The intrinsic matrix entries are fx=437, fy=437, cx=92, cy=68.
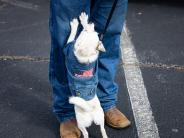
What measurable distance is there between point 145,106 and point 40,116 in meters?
0.92

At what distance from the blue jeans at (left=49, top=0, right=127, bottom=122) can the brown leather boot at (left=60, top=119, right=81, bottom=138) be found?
46 mm

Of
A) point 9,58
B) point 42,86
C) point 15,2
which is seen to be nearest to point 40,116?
point 42,86

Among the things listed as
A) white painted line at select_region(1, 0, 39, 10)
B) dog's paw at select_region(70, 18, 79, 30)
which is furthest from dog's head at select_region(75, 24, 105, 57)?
white painted line at select_region(1, 0, 39, 10)

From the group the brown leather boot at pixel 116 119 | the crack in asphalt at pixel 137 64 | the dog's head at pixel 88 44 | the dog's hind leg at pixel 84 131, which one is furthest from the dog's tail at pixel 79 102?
the crack in asphalt at pixel 137 64

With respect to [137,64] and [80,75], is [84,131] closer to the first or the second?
[80,75]

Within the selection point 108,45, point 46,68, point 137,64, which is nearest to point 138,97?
point 137,64

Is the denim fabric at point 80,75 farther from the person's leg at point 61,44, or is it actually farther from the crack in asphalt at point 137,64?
the crack in asphalt at point 137,64

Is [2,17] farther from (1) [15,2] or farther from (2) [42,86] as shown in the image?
(2) [42,86]

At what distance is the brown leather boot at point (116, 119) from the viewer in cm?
353

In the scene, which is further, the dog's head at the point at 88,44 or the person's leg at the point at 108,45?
the person's leg at the point at 108,45

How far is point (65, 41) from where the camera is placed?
3.08 metres

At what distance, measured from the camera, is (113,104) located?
142 inches

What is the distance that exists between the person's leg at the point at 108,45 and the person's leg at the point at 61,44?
175 millimetres

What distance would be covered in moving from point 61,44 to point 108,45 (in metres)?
0.41
